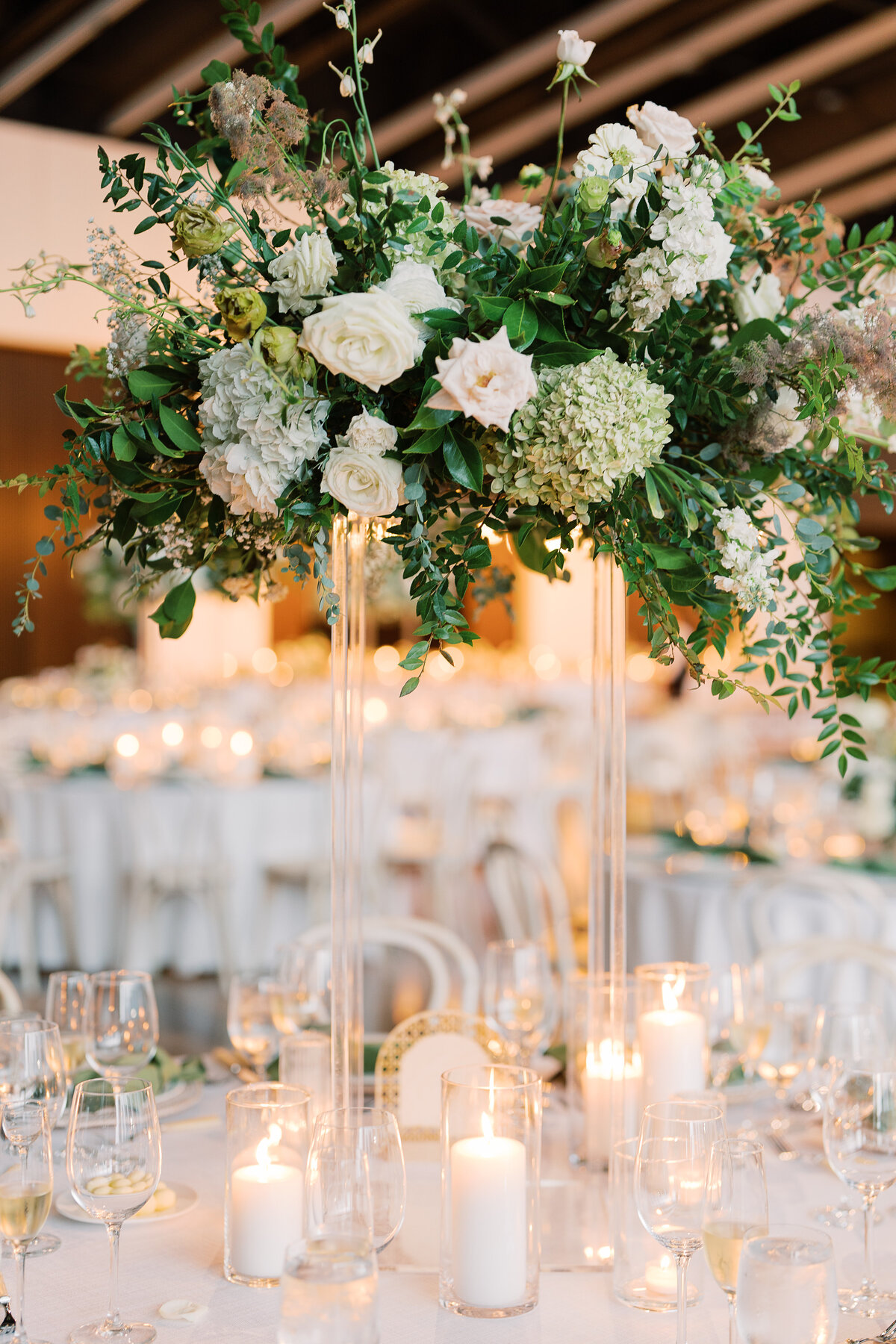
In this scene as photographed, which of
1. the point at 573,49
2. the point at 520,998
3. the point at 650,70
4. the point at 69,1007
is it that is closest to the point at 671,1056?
the point at 520,998

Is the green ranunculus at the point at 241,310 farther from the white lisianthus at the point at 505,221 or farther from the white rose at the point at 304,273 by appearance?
the white lisianthus at the point at 505,221

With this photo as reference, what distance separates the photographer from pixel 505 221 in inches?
60.7

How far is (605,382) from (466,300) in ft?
0.68

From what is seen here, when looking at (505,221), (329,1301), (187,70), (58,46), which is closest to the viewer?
(329,1301)

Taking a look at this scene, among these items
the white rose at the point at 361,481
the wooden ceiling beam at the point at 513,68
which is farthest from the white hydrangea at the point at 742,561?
the wooden ceiling beam at the point at 513,68

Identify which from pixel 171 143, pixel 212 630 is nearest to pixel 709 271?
pixel 171 143

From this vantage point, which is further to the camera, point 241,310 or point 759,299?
point 759,299

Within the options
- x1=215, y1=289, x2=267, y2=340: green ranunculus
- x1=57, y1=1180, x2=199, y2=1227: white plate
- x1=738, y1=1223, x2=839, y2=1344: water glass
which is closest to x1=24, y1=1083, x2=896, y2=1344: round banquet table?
x1=57, y1=1180, x2=199, y2=1227: white plate

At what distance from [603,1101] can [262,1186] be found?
1.84ft

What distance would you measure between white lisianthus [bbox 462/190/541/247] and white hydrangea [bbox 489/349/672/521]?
0.25 m

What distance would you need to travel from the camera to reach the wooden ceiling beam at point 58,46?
7074 millimetres

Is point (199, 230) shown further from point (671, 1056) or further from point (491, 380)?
point (671, 1056)

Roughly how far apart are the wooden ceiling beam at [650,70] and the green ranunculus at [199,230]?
16.8 ft

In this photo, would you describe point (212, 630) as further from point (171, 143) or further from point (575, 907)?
point (171, 143)
